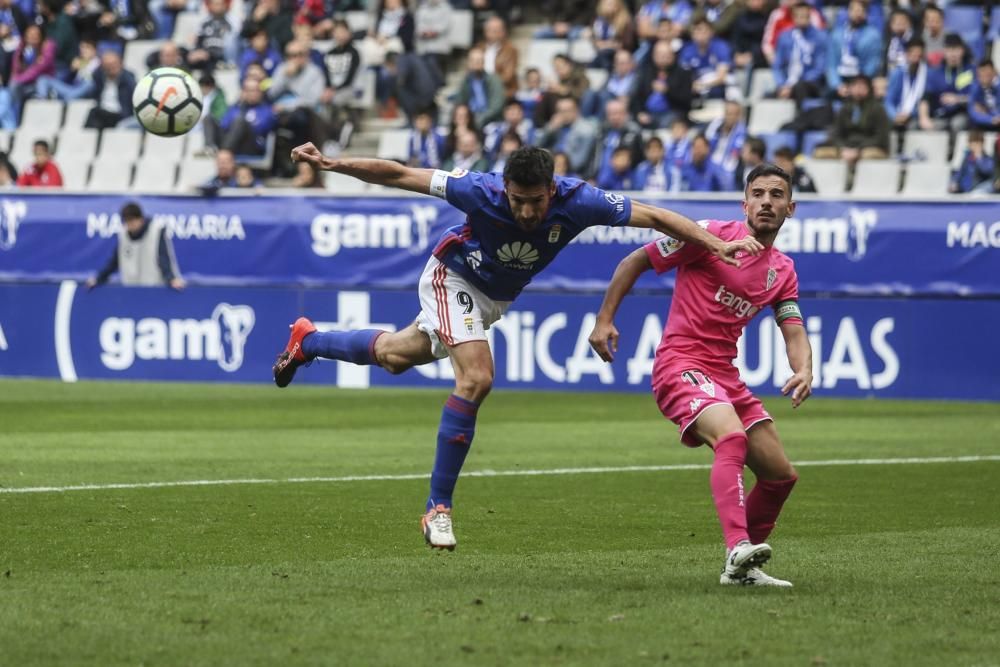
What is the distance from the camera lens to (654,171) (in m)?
22.9

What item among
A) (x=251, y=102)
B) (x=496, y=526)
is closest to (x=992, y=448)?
(x=496, y=526)

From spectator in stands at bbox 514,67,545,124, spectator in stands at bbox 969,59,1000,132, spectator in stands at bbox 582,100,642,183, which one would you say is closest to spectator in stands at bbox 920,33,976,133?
spectator in stands at bbox 969,59,1000,132

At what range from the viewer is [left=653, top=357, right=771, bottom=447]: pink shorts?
817 centimetres

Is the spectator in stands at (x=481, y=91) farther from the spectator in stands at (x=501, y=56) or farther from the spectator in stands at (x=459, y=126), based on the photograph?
the spectator in stands at (x=459, y=126)

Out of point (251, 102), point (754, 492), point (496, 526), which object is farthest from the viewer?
point (251, 102)

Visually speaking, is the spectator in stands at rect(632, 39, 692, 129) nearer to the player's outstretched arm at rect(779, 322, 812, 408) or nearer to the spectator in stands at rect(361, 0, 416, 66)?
the spectator in stands at rect(361, 0, 416, 66)

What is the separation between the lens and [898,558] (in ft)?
29.8

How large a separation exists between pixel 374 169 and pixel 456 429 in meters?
1.28

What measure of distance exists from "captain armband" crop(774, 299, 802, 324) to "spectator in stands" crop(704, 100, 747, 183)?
13.9 m

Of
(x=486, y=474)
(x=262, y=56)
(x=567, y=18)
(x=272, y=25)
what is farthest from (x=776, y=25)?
(x=486, y=474)

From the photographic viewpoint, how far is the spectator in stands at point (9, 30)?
29.5m

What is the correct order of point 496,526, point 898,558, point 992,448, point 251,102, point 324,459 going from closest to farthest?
point 898,558 < point 496,526 < point 324,459 < point 992,448 < point 251,102

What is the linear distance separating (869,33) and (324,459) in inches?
476

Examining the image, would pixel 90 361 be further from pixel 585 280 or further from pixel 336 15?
pixel 336 15
